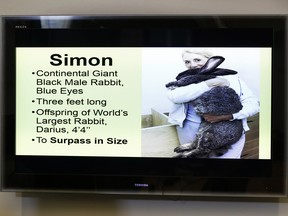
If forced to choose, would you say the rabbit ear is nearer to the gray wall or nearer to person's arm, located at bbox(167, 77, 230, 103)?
person's arm, located at bbox(167, 77, 230, 103)

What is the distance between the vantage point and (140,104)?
1601mm

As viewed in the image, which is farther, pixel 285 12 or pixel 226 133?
pixel 285 12

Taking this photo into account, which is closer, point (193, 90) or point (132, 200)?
point (193, 90)

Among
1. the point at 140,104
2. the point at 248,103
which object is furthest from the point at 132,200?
the point at 248,103

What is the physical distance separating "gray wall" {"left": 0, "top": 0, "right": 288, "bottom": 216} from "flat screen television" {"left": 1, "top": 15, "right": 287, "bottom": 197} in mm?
133

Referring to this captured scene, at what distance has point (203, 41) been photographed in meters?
1.58

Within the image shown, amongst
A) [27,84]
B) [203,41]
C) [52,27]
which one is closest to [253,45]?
[203,41]

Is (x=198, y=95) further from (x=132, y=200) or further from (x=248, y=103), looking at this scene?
(x=132, y=200)

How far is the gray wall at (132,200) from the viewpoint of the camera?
168 cm

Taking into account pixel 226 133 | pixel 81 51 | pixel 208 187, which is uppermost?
pixel 81 51

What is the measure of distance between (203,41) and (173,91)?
25 cm

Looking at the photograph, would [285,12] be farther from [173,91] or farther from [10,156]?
[10,156]

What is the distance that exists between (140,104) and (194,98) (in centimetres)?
23

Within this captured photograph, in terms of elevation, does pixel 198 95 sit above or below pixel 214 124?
above
